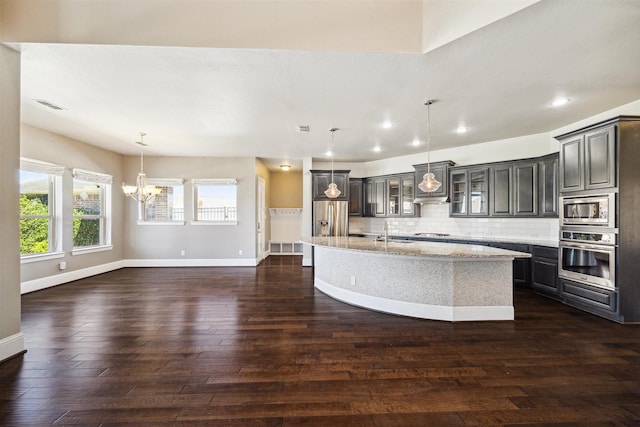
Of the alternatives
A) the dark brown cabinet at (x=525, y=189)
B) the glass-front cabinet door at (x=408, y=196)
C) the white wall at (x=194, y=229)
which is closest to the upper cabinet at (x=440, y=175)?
the glass-front cabinet door at (x=408, y=196)

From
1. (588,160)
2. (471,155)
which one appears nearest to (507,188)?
(471,155)

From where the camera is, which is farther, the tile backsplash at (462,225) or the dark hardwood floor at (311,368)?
the tile backsplash at (462,225)

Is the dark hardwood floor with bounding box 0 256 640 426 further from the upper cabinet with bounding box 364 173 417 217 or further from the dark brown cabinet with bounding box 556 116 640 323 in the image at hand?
the upper cabinet with bounding box 364 173 417 217

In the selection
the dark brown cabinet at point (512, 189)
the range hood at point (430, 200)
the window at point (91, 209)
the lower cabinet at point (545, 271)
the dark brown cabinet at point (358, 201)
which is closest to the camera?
the lower cabinet at point (545, 271)

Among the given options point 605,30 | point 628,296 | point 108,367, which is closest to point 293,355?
point 108,367

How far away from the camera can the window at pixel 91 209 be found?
18.1 ft

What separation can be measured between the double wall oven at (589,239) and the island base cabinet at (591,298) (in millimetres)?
77

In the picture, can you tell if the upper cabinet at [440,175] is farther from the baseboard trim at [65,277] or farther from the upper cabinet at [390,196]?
the baseboard trim at [65,277]

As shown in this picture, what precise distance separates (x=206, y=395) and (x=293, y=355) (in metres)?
0.79

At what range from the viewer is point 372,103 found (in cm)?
356

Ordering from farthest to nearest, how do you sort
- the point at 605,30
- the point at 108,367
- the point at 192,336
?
the point at 192,336
the point at 108,367
the point at 605,30

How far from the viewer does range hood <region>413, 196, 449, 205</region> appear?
585 cm

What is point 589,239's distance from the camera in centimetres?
354

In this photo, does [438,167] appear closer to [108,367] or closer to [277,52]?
[277,52]
